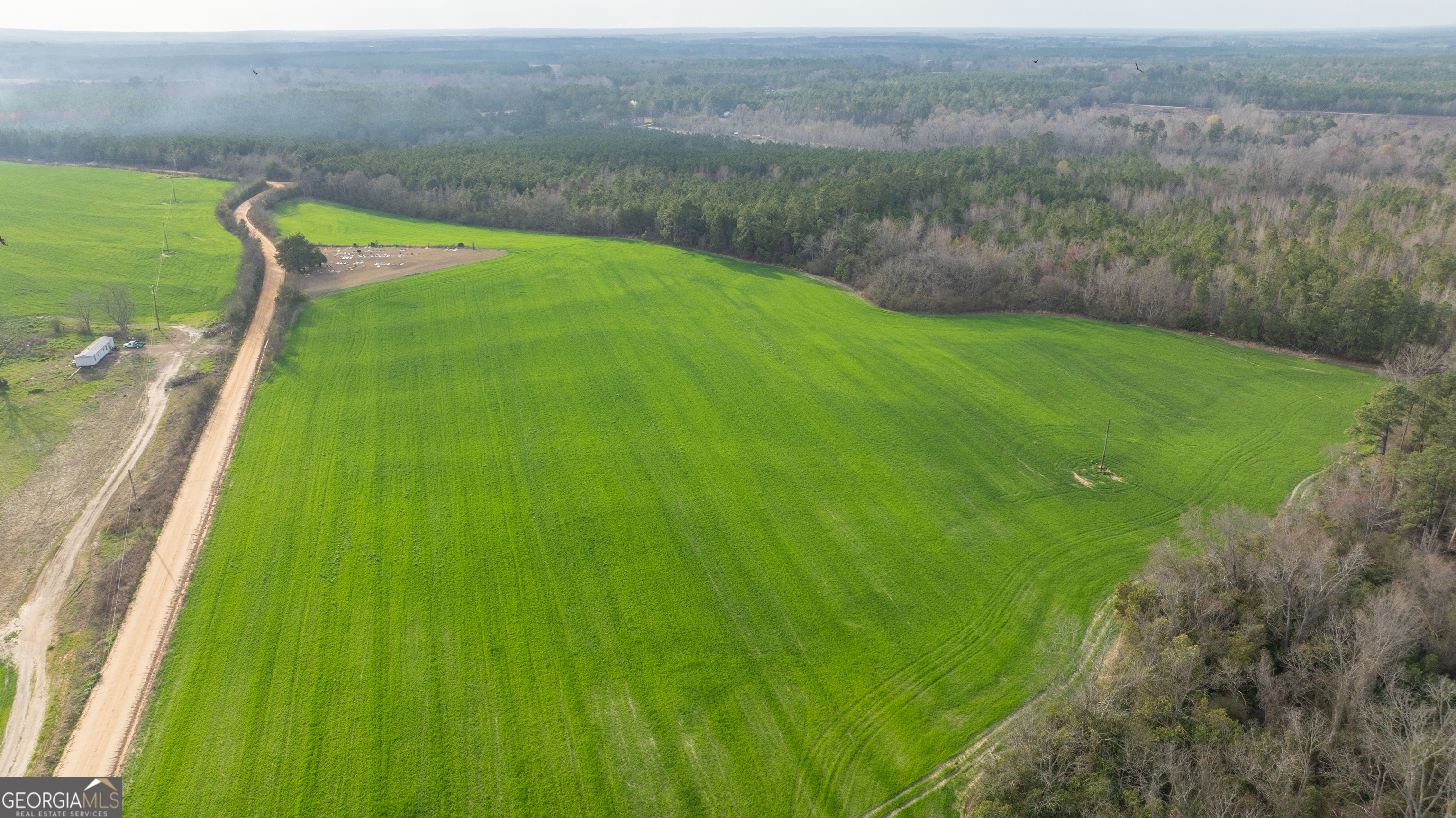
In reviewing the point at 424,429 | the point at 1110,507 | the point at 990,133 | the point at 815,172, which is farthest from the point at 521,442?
the point at 990,133

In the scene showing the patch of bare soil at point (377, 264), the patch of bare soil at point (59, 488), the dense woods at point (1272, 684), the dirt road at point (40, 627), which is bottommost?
the dirt road at point (40, 627)

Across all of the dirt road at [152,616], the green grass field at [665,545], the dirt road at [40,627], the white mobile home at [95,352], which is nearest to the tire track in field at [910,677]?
the green grass field at [665,545]

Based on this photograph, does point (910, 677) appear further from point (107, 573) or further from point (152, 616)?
point (107, 573)

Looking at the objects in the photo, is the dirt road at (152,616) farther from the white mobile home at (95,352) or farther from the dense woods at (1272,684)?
the dense woods at (1272,684)

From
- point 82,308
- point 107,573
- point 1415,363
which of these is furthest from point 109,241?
point 1415,363

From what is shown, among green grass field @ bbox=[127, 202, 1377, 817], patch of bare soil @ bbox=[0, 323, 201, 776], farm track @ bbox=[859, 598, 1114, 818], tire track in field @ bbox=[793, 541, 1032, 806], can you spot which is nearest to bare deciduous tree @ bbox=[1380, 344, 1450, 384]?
green grass field @ bbox=[127, 202, 1377, 817]

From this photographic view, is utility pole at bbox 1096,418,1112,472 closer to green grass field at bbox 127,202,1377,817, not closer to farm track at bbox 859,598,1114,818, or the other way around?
green grass field at bbox 127,202,1377,817
